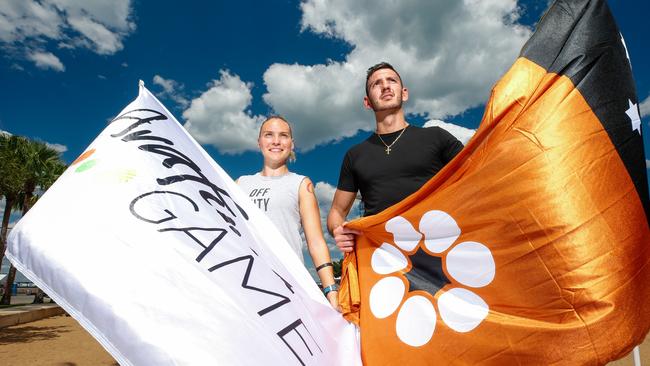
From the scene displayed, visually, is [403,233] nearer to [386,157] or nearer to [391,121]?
[386,157]

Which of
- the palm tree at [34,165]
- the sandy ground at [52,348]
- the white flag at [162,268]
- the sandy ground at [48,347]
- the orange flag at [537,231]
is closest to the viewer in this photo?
the white flag at [162,268]

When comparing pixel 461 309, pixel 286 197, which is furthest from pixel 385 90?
pixel 461 309

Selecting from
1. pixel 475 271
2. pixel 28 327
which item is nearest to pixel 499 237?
pixel 475 271

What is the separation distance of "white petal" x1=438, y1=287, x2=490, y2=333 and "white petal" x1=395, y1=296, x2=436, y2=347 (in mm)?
61

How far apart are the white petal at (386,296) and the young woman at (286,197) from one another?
0.70ft

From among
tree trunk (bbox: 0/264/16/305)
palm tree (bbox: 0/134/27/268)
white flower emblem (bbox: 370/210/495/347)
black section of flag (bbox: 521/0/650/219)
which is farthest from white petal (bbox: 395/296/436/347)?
tree trunk (bbox: 0/264/16/305)

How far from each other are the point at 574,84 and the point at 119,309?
205 centimetres

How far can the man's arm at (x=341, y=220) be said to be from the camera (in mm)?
2373

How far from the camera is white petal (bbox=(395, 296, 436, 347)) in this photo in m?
1.92

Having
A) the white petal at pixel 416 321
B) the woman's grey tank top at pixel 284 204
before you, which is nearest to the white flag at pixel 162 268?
the white petal at pixel 416 321

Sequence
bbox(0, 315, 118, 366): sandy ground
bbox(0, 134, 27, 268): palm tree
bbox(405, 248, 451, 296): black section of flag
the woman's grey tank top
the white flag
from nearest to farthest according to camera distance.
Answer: the white flag, bbox(405, 248, 451, 296): black section of flag, the woman's grey tank top, bbox(0, 315, 118, 366): sandy ground, bbox(0, 134, 27, 268): palm tree

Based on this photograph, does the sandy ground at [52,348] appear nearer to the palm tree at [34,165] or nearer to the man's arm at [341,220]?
the palm tree at [34,165]

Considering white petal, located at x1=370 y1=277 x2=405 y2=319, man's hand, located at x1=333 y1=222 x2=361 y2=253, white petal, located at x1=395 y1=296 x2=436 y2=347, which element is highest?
man's hand, located at x1=333 y1=222 x2=361 y2=253

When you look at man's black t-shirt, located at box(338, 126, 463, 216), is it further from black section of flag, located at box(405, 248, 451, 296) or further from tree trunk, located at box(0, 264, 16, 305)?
tree trunk, located at box(0, 264, 16, 305)
